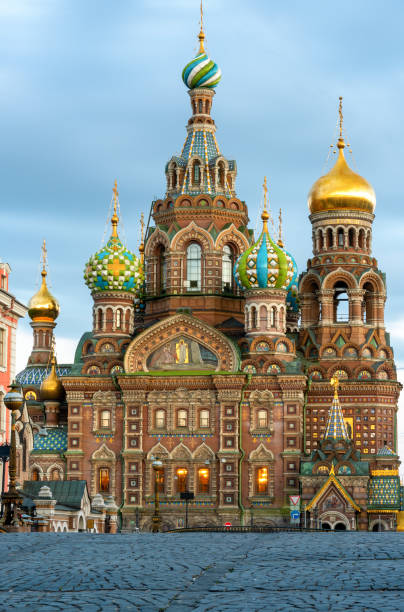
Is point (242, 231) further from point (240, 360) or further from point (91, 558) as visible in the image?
point (91, 558)

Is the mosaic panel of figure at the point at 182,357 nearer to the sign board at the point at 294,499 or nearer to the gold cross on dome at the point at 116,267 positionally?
the gold cross on dome at the point at 116,267

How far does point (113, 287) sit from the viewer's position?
176ft

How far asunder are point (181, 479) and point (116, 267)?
10271 millimetres

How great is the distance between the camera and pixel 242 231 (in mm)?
57125

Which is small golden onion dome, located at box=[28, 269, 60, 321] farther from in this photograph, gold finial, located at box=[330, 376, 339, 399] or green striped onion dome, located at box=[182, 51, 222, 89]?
gold finial, located at box=[330, 376, 339, 399]

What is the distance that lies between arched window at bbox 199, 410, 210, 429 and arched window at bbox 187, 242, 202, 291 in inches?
280

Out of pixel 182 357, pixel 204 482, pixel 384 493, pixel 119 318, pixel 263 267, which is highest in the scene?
pixel 263 267

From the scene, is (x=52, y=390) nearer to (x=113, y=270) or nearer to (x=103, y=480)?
(x=103, y=480)

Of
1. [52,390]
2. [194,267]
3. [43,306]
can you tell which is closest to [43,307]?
[43,306]

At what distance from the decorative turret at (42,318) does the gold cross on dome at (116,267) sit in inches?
531

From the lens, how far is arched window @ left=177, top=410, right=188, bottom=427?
170 ft

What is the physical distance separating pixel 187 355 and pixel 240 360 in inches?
98.1

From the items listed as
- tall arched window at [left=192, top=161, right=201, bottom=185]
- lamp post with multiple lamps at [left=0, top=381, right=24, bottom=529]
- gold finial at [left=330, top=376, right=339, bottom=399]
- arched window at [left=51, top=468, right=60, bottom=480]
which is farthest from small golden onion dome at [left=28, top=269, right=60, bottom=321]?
lamp post with multiple lamps at [left=0, top=381, right=24, bottom=529]

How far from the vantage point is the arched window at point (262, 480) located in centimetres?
5084
